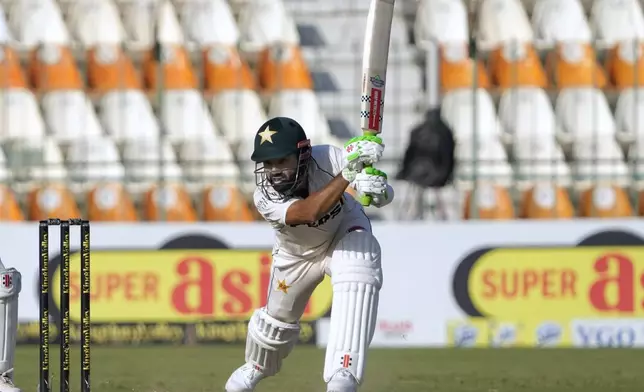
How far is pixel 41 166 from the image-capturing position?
12398mm

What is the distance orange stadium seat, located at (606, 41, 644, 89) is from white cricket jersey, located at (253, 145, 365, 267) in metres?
8.71

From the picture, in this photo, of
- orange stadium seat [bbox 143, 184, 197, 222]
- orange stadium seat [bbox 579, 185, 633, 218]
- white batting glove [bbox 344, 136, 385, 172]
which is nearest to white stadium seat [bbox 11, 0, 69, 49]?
orange stadium seat [bbox 143, 184, 197, 222]

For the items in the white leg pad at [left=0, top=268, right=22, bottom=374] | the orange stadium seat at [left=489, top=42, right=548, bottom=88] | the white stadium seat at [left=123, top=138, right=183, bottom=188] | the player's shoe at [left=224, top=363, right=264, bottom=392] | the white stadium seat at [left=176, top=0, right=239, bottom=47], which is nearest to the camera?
the white leg pad at [left=0, top=268, right=22, bottom=374]

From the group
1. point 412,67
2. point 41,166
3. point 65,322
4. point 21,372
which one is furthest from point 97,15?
point 65,322

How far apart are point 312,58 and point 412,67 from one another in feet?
3.86

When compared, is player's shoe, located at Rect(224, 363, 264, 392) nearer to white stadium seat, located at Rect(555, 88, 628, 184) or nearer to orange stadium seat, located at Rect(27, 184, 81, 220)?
orange stadium seat, located at Rect(27, 184, 81, 220)

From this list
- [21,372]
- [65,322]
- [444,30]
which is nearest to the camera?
[65,322]

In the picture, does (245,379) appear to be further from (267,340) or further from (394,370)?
(394,370)

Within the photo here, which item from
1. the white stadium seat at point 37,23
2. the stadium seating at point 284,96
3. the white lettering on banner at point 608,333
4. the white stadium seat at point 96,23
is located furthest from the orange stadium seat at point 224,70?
the white lettering on banner at point 608,333

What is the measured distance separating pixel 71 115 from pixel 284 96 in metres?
2.45

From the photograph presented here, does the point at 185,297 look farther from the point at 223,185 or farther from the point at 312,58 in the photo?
the point at 312,58

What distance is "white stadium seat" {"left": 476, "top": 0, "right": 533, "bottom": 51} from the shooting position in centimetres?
1446

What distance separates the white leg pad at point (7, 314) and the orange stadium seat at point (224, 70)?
823cm

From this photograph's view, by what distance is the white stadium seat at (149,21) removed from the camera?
14.4 m
